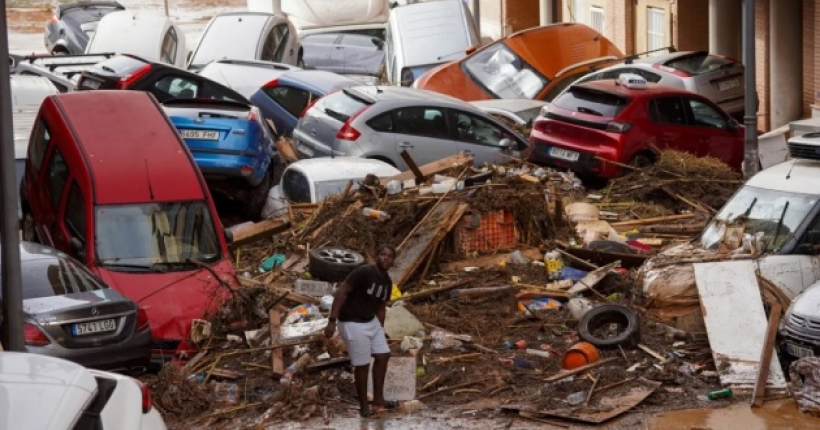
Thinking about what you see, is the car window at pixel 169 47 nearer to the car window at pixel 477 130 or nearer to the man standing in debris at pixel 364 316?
the car window at pixel 477 130

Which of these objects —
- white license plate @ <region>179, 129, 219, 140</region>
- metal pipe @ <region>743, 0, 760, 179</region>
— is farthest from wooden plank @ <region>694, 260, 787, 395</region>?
white license plate @ <region>179, 129, 219, 140</region>

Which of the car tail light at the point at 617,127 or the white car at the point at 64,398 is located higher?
the white car at the point at 64,398

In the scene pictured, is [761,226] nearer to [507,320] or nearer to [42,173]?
[507,320]

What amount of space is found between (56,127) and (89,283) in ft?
12.5

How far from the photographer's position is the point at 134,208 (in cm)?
1544

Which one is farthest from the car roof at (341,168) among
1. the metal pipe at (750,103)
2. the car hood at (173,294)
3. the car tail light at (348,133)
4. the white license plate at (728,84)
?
the white license plate at (728,84)

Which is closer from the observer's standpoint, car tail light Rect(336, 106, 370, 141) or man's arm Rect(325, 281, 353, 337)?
man's arm Rect(325, 281, 353, 337)

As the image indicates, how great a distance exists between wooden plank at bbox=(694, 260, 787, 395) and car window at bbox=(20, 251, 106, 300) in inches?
208

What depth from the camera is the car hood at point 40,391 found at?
6.10m

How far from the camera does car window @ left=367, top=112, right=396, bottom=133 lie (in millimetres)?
21031

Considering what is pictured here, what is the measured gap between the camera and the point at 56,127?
16891 millimetres

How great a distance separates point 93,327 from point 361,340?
2.27 meters

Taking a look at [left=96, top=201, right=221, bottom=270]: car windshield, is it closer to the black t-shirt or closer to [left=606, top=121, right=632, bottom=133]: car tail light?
the black t-shirt

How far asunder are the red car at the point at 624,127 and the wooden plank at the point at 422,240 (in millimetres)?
4473
